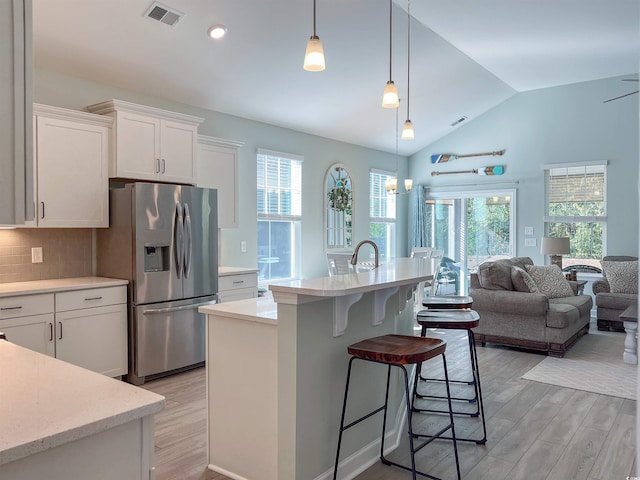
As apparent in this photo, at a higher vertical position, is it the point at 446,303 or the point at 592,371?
the point at 446,303

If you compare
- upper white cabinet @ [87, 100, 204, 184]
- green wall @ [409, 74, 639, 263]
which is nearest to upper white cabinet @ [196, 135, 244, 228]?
upper white cabinet @ [87, 100, 204, 184]

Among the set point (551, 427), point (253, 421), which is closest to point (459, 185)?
point (551, 427)

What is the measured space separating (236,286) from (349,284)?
279 centimetres

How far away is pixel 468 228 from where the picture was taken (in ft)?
28.1

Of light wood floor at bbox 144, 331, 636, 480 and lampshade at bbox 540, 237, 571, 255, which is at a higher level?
lampshade at bbox 540, 237, 571, 255

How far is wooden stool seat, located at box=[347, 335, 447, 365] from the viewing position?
2.29 meters

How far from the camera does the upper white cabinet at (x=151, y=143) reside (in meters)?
4.16

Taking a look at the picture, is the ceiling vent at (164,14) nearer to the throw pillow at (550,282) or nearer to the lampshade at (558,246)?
the throw pillow at (550,282)

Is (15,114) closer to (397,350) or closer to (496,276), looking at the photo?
(397,350)

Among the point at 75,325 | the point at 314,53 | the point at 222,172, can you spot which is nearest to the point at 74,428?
the point at 314,53

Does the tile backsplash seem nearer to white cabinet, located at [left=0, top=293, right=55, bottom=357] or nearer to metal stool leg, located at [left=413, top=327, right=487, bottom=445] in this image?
white cabinet, located at [left=0, top=293, right=55, bottom=357]

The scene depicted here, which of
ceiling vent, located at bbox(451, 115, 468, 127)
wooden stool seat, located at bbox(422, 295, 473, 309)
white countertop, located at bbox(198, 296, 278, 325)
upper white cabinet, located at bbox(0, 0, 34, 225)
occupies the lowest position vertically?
wooden stool seat, located at bbox(422, 295, 473, 309)

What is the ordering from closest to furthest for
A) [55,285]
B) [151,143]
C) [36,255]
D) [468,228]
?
1. [55,285]
2. [36,255]
3. [151,143]
4. [468,228]

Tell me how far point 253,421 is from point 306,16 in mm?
3400
